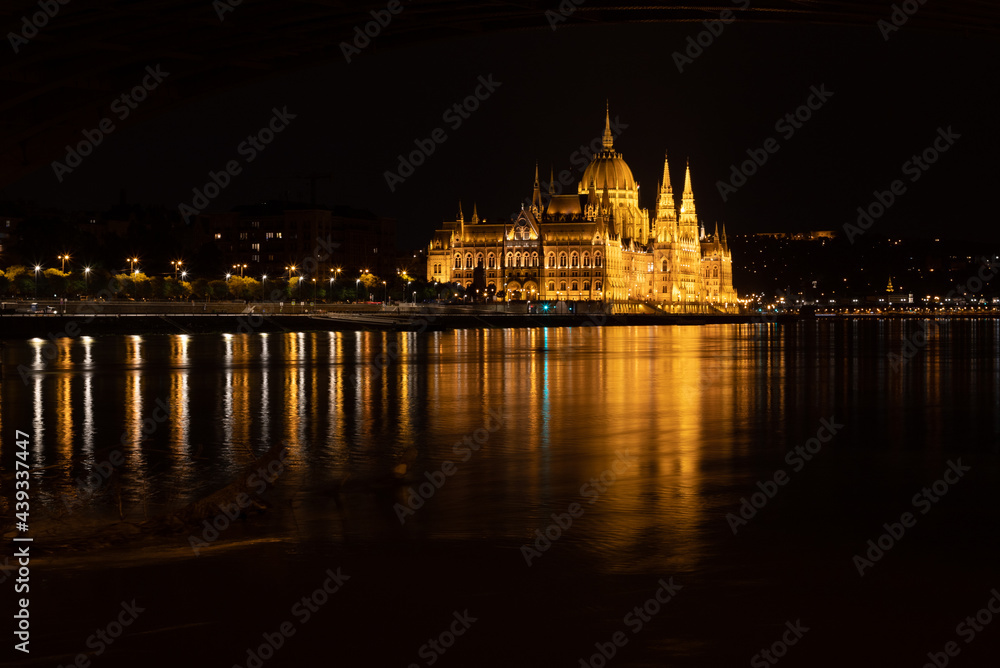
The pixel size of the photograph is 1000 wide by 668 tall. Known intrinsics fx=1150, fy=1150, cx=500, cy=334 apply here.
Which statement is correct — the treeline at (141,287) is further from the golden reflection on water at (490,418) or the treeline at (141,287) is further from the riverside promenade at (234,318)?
the golden reflection on water at (490,418)

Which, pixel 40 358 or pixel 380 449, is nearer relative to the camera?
pixel 380 449

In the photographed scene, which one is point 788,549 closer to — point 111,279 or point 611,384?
point 611,384

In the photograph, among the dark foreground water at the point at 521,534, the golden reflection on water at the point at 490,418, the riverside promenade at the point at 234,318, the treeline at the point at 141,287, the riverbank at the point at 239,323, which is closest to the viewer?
the dark foreground water at the point at 521,534

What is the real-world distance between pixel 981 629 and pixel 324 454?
13.4 m

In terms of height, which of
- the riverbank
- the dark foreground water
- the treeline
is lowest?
the dark foreground water

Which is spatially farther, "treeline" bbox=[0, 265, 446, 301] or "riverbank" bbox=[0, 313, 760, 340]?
"treeline" bbox=[0, 265, 446, 301]

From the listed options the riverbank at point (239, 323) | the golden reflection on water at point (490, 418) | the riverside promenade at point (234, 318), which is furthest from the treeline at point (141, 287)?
the golden reflection on water at point (490, 418)

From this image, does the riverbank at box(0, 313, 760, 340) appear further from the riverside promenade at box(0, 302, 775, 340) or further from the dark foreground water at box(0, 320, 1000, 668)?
the dark foreground water at box(0, 320, 1000, 668)

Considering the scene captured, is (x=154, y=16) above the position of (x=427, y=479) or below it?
above

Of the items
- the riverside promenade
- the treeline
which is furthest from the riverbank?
the treeline

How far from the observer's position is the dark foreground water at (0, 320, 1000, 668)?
10.1m

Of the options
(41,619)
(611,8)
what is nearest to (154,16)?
(611,8)

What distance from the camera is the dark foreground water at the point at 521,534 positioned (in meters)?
10.1

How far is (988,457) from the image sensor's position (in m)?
21.7
